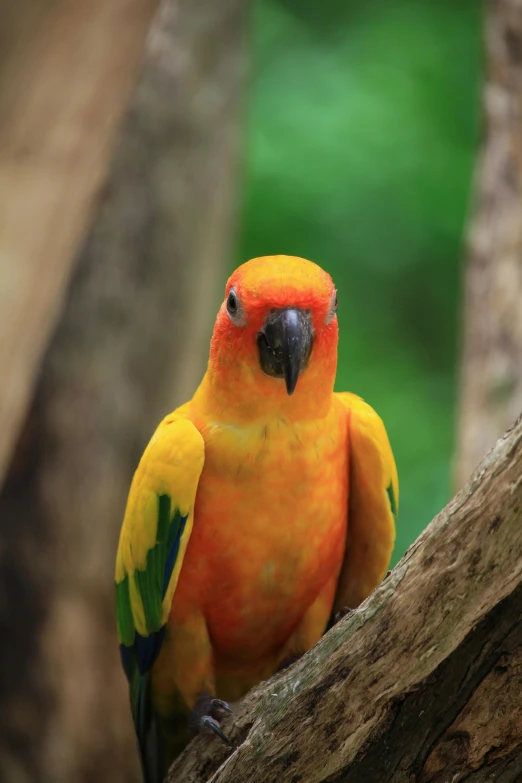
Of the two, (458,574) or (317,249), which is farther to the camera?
(317,249)

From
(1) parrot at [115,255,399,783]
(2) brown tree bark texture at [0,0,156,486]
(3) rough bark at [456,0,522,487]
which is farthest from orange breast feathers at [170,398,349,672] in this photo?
(3) rough bark at [456,0,522,487]

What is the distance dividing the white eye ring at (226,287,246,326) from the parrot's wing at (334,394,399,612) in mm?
484

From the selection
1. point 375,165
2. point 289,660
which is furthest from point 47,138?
point 375,165

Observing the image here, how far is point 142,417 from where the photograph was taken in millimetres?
4215

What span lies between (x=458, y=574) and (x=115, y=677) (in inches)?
Result: 105

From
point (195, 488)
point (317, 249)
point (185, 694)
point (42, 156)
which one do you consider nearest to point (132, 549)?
point (195, 488)

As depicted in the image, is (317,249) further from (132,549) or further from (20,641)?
(132,549)

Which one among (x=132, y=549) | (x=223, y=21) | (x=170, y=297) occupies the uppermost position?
(x=223, y=21)

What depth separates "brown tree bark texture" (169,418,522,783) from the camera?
177 cm

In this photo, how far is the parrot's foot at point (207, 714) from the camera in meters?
2.50

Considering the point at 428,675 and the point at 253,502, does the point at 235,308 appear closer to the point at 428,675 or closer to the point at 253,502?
the point at 253,502

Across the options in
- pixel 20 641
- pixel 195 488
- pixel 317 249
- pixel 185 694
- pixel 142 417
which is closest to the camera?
pixel 195 488

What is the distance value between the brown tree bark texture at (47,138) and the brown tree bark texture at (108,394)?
0.63m

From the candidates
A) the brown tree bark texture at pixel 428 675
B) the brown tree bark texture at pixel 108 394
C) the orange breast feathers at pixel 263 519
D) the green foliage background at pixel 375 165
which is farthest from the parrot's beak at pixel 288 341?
the green foliage background at pixel 375 165
